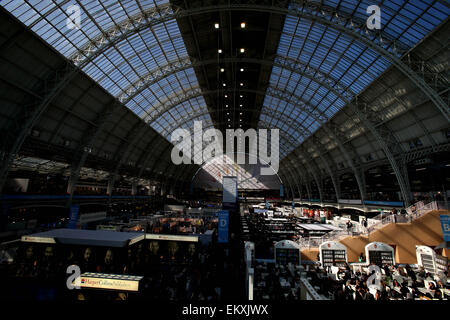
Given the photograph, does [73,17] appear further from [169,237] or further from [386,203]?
[386,203]

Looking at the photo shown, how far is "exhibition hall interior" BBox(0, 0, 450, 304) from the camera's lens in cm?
1456

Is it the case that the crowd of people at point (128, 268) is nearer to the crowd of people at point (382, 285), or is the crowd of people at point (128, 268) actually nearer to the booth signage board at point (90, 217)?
Result: the crowd of people at point (382, 285)

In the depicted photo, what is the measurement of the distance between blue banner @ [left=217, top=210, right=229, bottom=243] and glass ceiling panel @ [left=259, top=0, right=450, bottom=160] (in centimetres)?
1828

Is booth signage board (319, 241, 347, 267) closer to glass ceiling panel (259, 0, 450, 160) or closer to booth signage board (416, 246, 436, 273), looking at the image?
booth signage board (416, 246, 436, 273)

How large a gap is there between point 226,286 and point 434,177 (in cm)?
2353

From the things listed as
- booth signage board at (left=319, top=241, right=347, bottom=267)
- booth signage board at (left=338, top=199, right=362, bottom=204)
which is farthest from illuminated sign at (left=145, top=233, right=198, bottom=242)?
booth signage board at (left=338, top=199, right=362, bottom=204)

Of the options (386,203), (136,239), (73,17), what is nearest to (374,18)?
(386,203)

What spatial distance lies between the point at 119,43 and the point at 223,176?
62.3 feet

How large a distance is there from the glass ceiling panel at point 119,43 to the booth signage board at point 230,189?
1593 centimetres

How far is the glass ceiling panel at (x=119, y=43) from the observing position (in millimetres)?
17217

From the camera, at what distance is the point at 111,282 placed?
35.1ft
